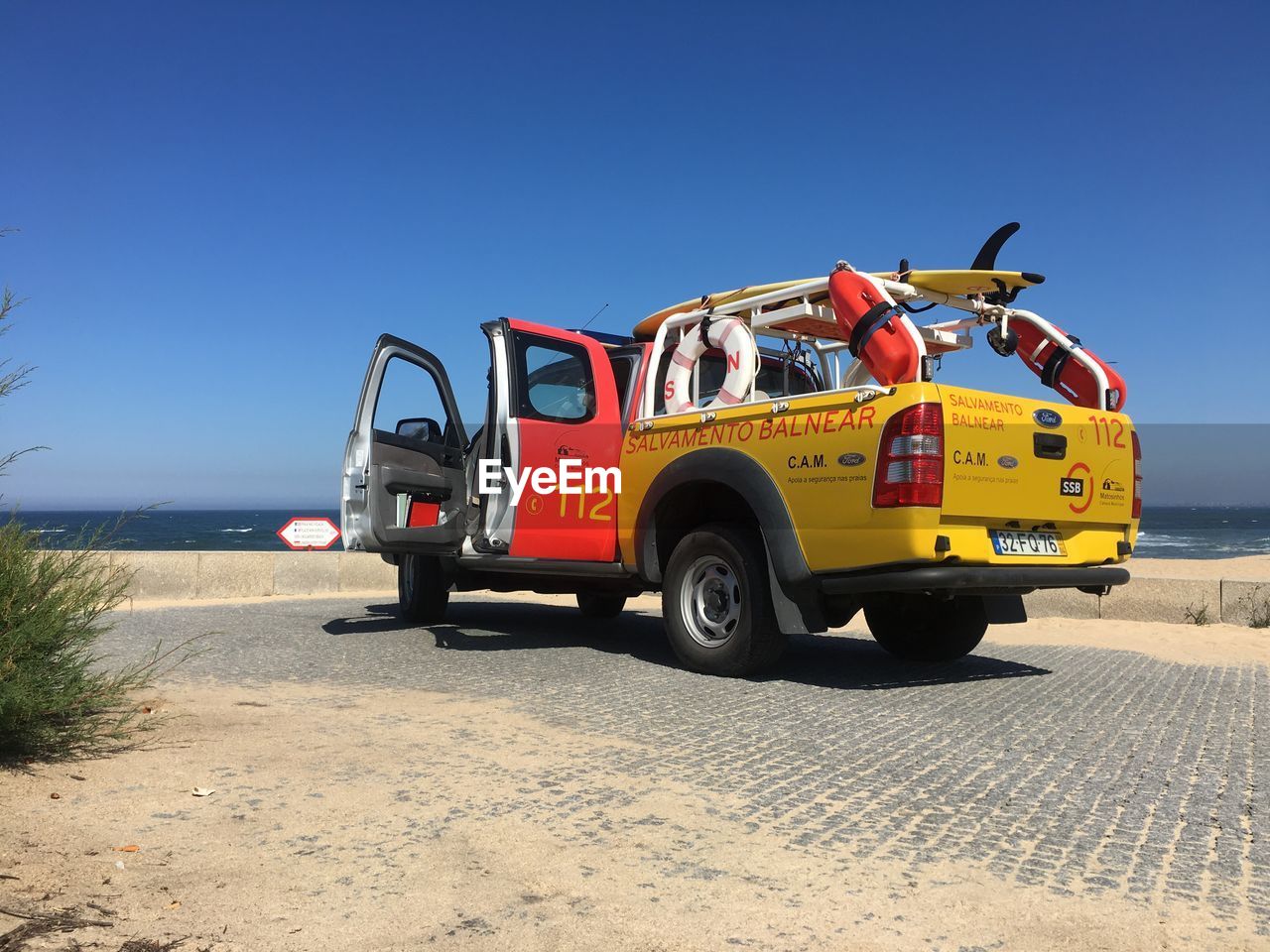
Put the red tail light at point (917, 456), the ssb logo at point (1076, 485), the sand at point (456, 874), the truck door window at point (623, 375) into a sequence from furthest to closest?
the truck door window at point (623, 375)
the ssb logo at point (1076, 485)
the red tail light at point (917, 456)
the sand at point (456, 874)

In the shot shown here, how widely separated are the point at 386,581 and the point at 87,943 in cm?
1157

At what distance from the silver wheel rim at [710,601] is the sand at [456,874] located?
7.74 ft

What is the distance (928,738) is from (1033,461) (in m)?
1.77

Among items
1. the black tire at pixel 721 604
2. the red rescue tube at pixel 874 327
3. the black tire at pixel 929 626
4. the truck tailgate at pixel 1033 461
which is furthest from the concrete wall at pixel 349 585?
the red rescue tube at pixel 874 327

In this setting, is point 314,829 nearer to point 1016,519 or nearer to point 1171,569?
point 1016,519

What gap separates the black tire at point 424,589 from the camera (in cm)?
905

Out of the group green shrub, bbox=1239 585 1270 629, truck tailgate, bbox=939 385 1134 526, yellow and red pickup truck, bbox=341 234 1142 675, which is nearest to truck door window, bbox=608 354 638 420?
yellow and red pickup truck, bbox=341 234 1142 675

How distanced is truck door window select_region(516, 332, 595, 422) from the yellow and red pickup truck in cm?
2

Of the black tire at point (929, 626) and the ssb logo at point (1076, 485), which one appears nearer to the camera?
the ssb logo at point (1076, 485)

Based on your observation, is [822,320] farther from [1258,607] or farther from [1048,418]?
[1258,607]

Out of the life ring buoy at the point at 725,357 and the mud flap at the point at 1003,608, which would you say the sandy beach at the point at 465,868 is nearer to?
the life ring buoy at the point at 725,357

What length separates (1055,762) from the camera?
4254 millimetres

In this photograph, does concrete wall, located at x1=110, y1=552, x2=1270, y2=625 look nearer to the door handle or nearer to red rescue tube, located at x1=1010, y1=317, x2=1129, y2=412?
red rescue tube, located at x1=1010, y1=317, x2=1129, y2=412

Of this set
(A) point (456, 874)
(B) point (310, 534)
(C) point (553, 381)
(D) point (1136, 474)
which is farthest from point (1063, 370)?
(B) point (310, 534)
